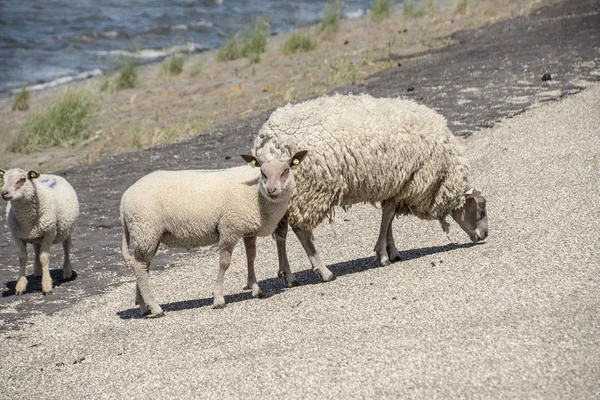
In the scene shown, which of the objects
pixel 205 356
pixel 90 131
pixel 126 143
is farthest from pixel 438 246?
pixel 90 131

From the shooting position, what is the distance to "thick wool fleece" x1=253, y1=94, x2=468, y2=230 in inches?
351

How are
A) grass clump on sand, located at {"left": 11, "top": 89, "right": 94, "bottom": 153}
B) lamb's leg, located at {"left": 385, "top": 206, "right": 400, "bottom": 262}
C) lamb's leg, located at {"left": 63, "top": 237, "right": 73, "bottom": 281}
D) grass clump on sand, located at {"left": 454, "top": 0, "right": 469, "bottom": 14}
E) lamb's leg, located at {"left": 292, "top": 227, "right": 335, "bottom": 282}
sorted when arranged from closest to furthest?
lamb's leg, located at {"left": 292, "top": 227, "right": 335, "bottom": 282}, lamb's leg, located at {"left": 385, "top": 206, "right": 400, "bottom": 262}, lamb's leg, located at {"left": 63, "top": 237, "right": 73, "bottom": 281}, grass clump on sand, located at {"left": 11, "top": 89, "right": 94, "bottom": 153}, grass clump on sand, located at {"left": 454, "top": 0, "right": 469, "bottom": 14}

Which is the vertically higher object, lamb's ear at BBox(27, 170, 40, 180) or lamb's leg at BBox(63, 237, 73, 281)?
lamb's ear at BBox(27, 170, 40, 180)

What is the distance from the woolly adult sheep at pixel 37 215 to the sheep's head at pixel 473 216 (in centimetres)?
440

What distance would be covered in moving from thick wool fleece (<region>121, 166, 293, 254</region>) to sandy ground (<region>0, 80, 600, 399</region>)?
72 centimetres

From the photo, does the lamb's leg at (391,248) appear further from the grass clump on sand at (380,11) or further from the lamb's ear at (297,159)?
the grass clump on sand at (380,11)

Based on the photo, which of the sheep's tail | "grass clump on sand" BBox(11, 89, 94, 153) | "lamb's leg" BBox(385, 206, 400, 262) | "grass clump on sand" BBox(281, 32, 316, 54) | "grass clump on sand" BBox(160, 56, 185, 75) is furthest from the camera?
"grass clump on sand" BBox(281, 32, 316, 54)

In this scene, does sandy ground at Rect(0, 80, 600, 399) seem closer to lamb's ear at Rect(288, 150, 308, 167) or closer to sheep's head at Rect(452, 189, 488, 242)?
sheep's head at Rect(452, 189, 488, 242)

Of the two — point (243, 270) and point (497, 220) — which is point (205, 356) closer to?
point (243, 270)

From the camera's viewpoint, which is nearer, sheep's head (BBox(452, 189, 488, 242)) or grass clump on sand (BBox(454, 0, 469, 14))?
sheep's head (BBox(452, 189, 488, 242))

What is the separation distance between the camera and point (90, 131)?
712 inches

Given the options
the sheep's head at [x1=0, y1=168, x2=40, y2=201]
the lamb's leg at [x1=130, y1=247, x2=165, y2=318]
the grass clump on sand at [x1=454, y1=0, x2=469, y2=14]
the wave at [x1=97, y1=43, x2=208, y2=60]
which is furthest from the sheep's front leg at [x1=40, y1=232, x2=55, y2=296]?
the wave at [x1=97, y1=43, x2=208, y2=60]

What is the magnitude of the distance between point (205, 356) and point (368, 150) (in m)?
2.86

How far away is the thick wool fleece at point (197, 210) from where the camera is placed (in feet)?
27.9
